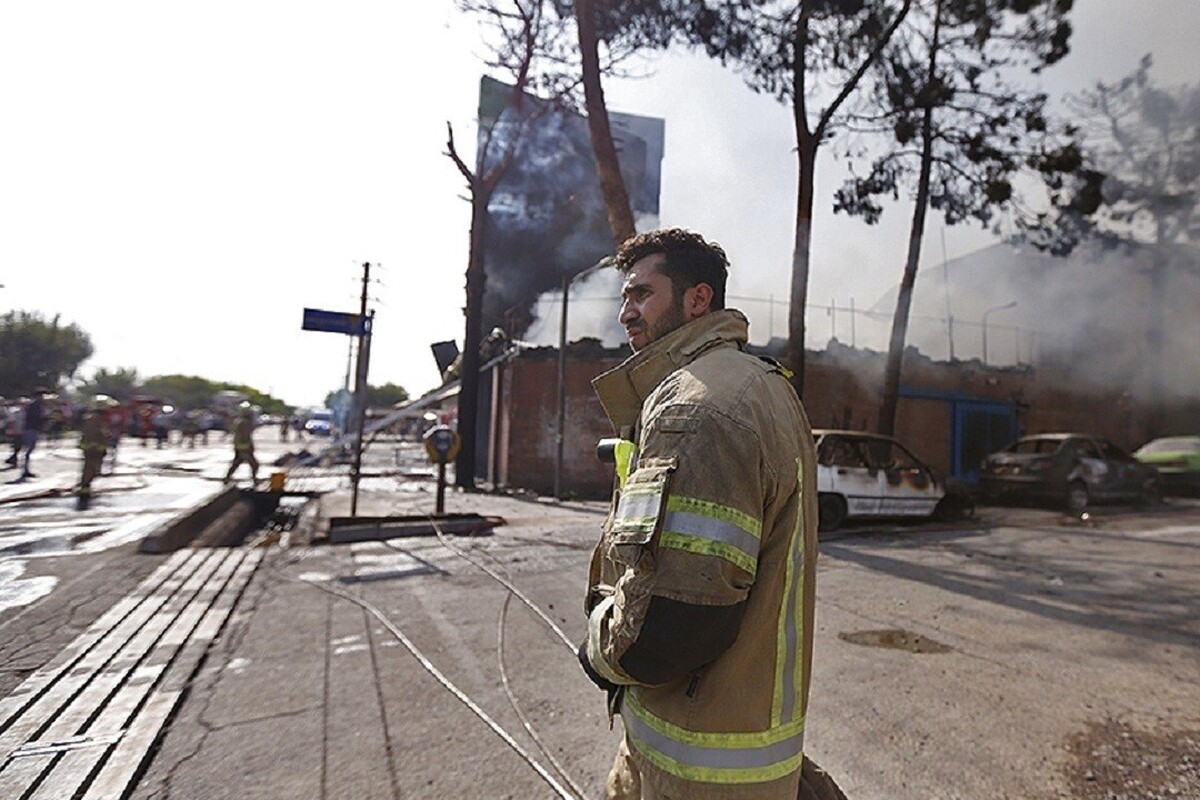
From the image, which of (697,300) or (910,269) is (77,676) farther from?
(910,269)

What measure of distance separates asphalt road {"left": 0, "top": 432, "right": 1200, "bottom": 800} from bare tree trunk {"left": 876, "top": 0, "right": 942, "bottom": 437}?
6.47 m

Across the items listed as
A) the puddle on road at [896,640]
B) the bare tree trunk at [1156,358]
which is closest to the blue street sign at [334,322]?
the puddle on road at [896,640]

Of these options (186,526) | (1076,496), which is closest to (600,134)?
(186,526)

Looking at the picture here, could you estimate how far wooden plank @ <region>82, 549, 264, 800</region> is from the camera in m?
2.30

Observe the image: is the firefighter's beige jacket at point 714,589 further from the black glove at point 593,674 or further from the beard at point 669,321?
the beard at point 669,321

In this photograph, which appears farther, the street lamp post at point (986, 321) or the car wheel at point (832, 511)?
the street lamp post at point (986, 321)

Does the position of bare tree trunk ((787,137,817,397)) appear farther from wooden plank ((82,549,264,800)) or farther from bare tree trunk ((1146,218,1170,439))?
bare tree trunk ((1146,218,1170,439))

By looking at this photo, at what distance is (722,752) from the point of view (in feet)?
3.77

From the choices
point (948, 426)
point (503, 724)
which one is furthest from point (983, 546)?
point (948, 426)

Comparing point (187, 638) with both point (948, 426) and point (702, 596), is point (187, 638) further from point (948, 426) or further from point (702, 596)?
point (948, 426)

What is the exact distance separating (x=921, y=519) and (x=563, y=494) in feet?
21.9

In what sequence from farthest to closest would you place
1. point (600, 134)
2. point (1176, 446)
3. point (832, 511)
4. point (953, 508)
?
point (1176, 446) → point (953, 508) → point (600, 134) → point (832, 511)

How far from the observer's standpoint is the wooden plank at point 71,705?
2.39 meters

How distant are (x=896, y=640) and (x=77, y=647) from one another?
4938 millimetres
